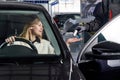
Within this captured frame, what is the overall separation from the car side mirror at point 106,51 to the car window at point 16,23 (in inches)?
19.4

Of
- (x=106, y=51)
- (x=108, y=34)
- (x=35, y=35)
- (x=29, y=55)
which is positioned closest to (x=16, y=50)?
(x=29, y=55)

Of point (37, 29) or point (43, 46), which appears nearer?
point (43, 46)

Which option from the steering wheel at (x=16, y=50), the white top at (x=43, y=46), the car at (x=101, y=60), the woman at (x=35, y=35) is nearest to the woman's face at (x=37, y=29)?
the woman at (x=35, y=35)

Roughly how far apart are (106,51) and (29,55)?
2.67 feet

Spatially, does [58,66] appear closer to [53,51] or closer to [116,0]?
[53,51]

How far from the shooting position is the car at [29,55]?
4004mm

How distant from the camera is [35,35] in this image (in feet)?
16.6

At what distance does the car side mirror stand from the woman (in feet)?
1.71

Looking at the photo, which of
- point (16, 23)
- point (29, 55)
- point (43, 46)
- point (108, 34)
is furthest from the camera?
point (108, 34)

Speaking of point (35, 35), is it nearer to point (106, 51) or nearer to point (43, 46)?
point (43, 46)

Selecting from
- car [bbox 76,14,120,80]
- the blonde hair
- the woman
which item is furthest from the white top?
car [bbox 76,14,120,80]

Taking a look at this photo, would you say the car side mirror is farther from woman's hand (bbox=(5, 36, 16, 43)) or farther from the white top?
woman's hand (bbox=(5, 36, 16, 43))

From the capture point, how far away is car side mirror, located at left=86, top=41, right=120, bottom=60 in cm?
458

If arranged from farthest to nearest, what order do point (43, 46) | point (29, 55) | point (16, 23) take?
point (16, 23), point (43, 46), point (29, 55)
